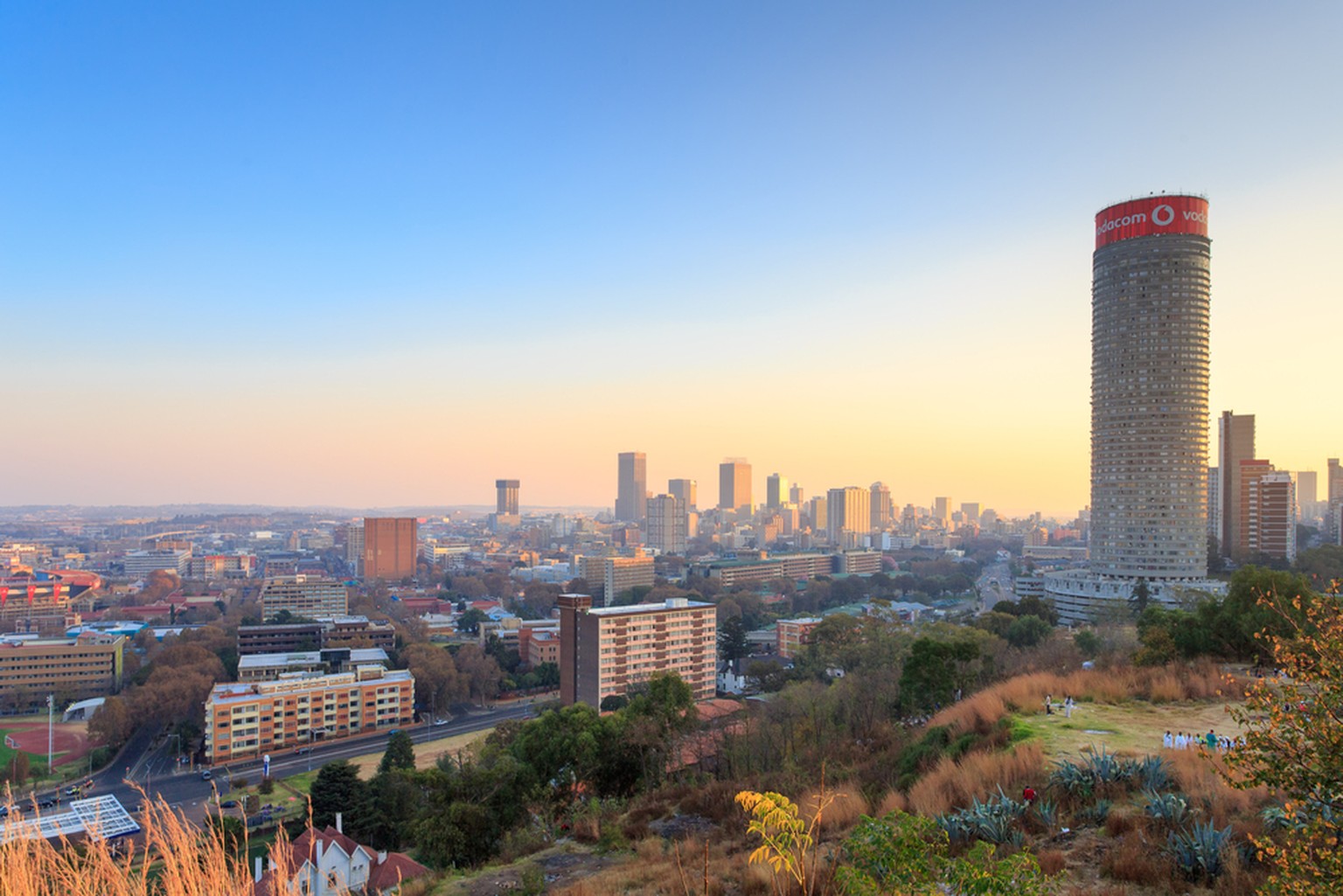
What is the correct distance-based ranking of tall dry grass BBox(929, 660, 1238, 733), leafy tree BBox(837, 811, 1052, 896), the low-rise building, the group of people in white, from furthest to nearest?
the low-rise building, tall dry grass BBox(929, 660, 1238, 733), the group of people in white, leafy tree BBox(837, 811, 1052, 896)

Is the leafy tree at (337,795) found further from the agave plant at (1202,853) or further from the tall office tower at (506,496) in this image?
the tall office tower at (506,496)

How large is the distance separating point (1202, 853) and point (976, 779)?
1.56m

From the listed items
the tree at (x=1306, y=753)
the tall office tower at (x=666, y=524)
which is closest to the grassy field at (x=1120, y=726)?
the tree at (x=1306, y=753)

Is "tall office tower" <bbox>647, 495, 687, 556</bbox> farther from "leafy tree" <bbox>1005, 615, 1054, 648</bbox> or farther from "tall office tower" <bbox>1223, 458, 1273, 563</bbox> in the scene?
"leafy tree" <bbox>1005, 615, 1054, 648</bbox>

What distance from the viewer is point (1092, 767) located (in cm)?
454

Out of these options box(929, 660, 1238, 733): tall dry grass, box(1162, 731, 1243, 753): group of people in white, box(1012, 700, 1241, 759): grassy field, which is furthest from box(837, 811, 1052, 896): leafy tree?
box(929, 660, 1238, 733): tall dry grass

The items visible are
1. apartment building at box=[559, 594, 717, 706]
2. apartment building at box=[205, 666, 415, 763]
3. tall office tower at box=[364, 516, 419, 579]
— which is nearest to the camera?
apartment building at box=[205, 666, 415, 763]

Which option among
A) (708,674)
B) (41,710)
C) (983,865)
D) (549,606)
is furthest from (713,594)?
(983,865)

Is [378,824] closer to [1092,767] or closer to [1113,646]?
[1092,767]

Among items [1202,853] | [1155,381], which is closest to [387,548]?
[1155,381]

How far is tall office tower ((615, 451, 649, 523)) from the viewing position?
418ft

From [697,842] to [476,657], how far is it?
2264 centimetres

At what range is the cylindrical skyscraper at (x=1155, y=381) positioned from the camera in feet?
81.4

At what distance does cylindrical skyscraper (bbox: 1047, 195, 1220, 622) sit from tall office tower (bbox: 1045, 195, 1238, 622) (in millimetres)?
28
